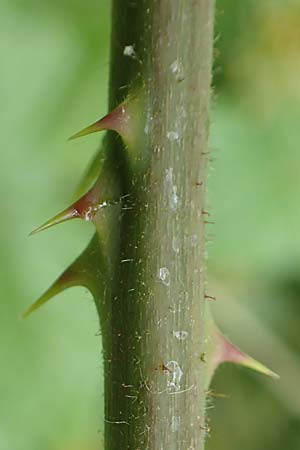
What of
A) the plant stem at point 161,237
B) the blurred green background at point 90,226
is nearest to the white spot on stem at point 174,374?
the plant stem at point 161,237

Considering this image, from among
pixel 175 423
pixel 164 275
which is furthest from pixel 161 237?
pixel 175 423

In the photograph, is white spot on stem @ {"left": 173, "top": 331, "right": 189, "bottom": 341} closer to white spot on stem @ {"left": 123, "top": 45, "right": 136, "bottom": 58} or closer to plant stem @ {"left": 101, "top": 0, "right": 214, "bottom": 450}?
plant stem @ {"left": 101, "top": 0, "right": 214, "bottom": 450}

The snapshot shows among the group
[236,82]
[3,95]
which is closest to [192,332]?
[3,95]

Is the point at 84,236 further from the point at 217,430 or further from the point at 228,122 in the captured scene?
the point at 217,430

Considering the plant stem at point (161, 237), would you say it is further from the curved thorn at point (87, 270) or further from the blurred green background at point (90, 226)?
the blurred green background at point (90, 226)

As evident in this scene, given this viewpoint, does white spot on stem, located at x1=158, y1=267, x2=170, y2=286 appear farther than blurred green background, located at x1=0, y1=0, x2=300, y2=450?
No

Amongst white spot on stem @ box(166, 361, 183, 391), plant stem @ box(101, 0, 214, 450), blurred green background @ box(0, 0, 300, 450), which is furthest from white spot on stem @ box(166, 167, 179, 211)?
blurred green background @ box(0, 0, 300, 450)

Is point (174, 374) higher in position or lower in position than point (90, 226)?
higher

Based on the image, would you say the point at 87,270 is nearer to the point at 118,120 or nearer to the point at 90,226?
the point at 118,120
